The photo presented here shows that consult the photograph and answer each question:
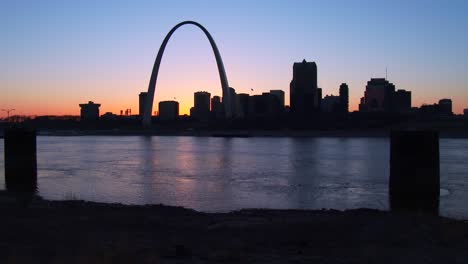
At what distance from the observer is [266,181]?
26.1 meters

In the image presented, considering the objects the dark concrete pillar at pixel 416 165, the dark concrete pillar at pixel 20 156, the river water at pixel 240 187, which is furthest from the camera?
the dark concrete pillar at pixel 20 156

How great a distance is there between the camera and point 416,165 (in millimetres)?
18172

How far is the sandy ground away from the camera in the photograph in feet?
26.9

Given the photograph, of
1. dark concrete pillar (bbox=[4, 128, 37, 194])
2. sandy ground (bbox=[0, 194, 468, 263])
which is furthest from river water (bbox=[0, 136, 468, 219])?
sandy ground (bbox=[0, 194, 468, 263])

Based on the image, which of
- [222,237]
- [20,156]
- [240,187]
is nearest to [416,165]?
[240,187]

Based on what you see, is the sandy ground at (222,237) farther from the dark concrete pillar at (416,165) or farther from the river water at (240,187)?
the dark concrete pillar at (416,165)

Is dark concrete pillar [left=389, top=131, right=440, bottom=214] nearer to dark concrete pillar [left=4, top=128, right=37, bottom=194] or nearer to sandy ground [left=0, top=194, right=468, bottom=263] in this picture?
sandy ground [left=0, top=194, right=468, bottom=263]

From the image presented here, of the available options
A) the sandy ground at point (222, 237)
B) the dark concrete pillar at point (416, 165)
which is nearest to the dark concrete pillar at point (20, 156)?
the sandy ground at point (222, 237)

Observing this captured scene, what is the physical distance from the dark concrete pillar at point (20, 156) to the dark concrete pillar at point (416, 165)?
16.2 meters

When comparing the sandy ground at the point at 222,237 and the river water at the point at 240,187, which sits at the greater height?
the sandy ground at the point at 222,237

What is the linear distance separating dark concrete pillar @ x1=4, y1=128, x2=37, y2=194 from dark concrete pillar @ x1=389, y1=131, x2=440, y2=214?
637 inches

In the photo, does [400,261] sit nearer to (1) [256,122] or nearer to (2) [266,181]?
(2) [266,181]

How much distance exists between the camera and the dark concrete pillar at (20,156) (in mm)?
26484

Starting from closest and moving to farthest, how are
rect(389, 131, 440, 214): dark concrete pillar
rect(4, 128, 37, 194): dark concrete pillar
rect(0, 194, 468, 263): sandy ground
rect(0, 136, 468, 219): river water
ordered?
1. rect(0, 194, 468, 263): sandy ground
2. rect(389, 131, 440, 214): dark concrete pillar
3. rect(0, 136, 468, 219): river water
4. rect(4, 128, 37, 194): dark concrete pillar
